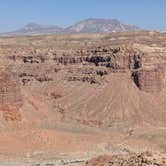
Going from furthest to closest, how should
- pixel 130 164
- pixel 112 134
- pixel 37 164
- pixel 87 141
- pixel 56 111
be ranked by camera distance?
pixel 56 111
pixel 112 134
pixel 87 141
pixel 37 164
pixel 130 164

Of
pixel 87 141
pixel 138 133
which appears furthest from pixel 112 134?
pixel 87 141

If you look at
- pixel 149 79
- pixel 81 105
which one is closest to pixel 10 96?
pixel 81 105

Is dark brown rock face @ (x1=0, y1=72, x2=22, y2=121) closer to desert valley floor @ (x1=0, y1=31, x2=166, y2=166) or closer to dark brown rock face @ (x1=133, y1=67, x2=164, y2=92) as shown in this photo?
desert valley floor @ (x1=0, y1=31, x2=166, y2=166)

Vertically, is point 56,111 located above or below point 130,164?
below

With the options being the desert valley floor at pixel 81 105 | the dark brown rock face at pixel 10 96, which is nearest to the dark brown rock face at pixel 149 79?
the desert valley floor at pixel 81 105

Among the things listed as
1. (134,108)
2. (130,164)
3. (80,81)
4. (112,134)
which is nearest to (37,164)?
(112,134)

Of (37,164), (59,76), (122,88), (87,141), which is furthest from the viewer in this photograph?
(59,76)

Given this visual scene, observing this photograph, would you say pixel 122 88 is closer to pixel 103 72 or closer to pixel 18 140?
pixel 103 72

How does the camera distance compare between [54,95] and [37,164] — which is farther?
[54,95]
